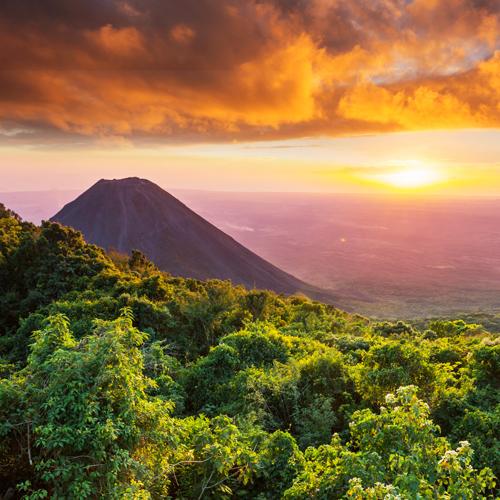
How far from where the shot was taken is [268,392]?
11461 millimetres

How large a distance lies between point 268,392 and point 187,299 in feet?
41.8

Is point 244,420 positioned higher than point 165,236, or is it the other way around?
point 165,236

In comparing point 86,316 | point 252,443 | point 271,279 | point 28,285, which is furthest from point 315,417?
point 271,279

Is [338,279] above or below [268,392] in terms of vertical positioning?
below

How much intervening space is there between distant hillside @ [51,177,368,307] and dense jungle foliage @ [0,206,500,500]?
82.1 m

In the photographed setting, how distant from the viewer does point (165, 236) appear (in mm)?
112312

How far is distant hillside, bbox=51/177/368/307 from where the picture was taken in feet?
333

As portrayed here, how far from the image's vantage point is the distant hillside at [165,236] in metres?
101

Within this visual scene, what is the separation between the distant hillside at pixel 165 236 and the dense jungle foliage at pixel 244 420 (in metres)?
82.1

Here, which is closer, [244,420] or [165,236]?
[244,420]

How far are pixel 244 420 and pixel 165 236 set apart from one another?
108 m

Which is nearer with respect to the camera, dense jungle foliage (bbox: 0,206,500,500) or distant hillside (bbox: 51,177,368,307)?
dense jungle foliage (bbox: 0,206,500,500)

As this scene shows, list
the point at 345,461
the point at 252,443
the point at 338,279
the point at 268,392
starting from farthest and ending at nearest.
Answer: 1. the point at 338,279
2. the point at 268,392
3. the point at 252,443
4. the point at 345,461

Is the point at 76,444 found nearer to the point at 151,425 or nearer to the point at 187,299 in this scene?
the point at 151,425
